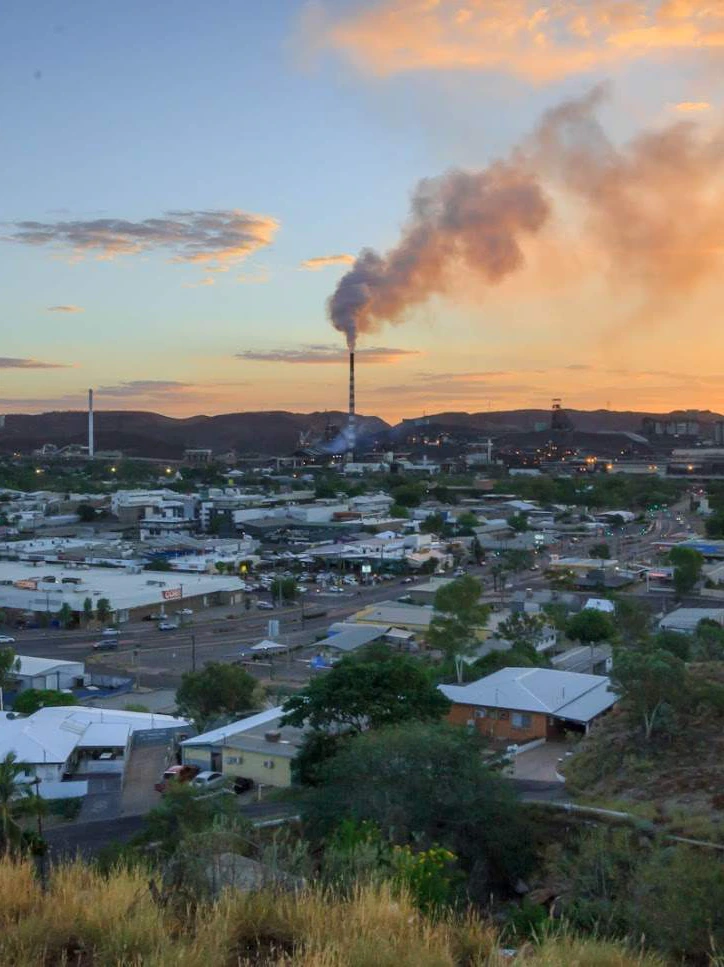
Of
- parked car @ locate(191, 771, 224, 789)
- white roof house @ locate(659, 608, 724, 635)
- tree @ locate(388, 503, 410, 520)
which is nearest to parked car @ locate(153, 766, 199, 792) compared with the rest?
parked car @ locate(191, 771, 224, 789)

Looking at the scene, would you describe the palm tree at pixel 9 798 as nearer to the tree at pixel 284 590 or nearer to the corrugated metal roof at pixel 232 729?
the corrugated metal roof at pixel 232 729

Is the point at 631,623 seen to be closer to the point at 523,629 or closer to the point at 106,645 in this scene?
the point at 523,629

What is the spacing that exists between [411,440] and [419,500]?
29.3m

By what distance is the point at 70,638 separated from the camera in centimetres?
907

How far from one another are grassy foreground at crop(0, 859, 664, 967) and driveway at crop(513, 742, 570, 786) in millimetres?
3209

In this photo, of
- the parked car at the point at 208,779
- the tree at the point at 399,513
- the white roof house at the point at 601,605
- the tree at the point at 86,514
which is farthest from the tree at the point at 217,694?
the tree at the point at 86,514

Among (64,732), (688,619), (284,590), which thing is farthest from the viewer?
(284,590)

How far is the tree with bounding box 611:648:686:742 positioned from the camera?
170 inches

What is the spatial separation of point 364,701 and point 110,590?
21.6 feet

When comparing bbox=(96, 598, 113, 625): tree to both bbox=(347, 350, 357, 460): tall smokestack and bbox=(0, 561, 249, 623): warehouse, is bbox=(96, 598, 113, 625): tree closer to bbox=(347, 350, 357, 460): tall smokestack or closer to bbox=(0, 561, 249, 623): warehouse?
bbox=(0, 561, 249, 623): warehouse

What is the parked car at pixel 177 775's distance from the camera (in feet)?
A: 15.1

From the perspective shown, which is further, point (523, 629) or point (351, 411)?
point (351, 411)

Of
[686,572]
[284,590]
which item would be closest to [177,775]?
[284,590]

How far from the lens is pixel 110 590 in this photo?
33.6 ft
